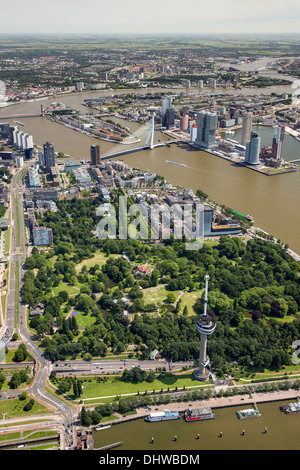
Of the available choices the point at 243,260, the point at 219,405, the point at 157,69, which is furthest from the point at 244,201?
the point at 157,69

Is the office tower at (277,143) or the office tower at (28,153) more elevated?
the office tower at (277,143)

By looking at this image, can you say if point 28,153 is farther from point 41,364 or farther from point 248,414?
point 248,414

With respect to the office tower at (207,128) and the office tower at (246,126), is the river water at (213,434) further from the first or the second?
the office tower at (246,126)

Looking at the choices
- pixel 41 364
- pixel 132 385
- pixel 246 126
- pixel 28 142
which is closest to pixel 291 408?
pixel 132 385

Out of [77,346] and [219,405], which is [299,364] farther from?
[77,346]

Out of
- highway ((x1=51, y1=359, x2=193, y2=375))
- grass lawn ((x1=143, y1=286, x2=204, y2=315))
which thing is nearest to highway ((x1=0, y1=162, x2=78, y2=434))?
highway ((x1=51, y1=359, x2=193, y2=375))

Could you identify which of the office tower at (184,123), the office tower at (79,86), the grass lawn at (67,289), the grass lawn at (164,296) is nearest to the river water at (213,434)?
the grass lawn at (164,296)
